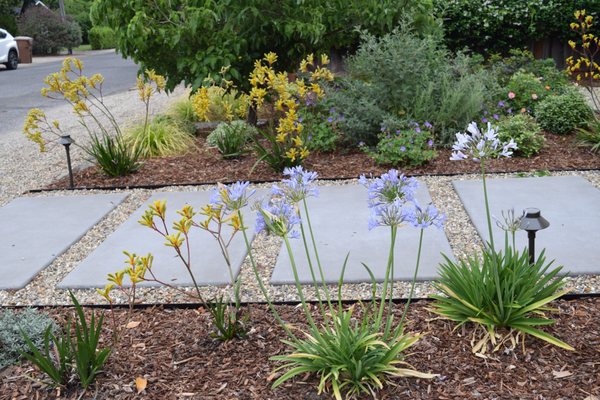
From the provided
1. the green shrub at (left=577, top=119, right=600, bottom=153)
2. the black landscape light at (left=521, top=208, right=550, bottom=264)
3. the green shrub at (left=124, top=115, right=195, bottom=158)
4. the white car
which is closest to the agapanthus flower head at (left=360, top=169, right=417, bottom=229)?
the black landscape light at (left=521, top=208, right=550, bottom=264)

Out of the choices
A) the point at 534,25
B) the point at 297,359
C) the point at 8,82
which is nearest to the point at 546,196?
the point at 297,359

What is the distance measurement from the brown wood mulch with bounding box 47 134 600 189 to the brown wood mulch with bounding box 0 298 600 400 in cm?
282

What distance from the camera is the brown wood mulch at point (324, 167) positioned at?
5.94 meters

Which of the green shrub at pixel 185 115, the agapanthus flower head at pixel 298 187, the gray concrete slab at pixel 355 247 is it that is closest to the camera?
the agapanthus flower head at pixel 298 187

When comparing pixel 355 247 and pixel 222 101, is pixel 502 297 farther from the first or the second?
pixel 222 101

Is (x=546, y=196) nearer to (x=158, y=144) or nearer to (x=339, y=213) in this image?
(x=339, y=213)

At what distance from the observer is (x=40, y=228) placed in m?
5.02

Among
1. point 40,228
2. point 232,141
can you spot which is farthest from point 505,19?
point 40,228

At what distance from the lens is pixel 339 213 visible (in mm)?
4938

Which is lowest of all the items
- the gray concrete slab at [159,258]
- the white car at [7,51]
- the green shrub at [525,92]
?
the gray concrete slab at [159,258]

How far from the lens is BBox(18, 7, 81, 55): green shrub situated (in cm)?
3231

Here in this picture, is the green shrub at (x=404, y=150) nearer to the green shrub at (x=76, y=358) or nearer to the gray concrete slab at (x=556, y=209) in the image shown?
the gray concrete slab at (x=556, y=209)

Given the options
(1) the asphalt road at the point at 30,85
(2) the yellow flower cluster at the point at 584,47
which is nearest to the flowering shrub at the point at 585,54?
(2) the yellow flower cluster at the point at 584,47

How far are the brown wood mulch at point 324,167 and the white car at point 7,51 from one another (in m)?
17.8
